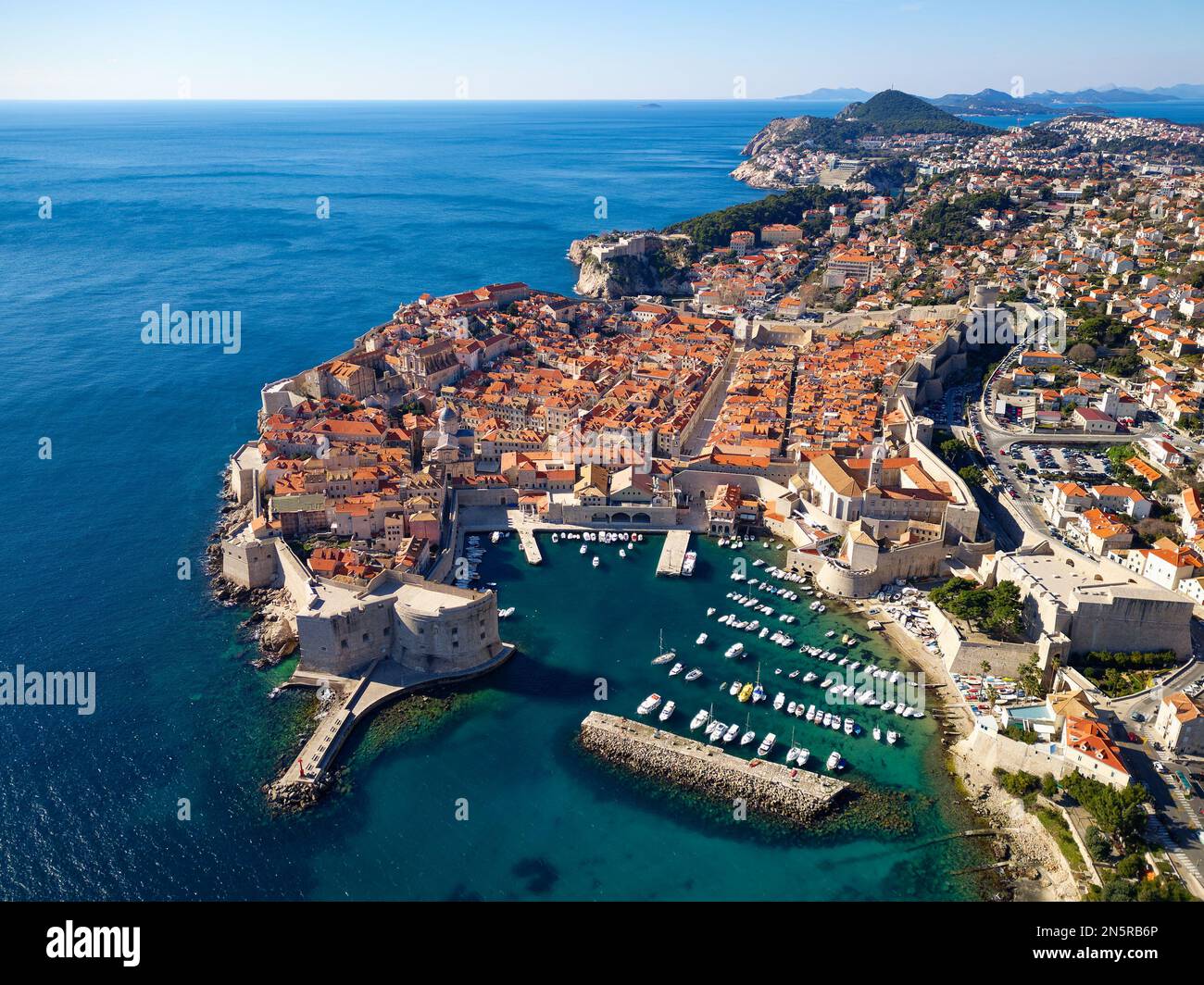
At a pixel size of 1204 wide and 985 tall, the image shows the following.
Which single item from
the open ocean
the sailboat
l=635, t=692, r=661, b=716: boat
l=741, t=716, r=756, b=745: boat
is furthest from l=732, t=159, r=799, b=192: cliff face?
the sailboat

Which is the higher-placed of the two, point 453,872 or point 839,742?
point 839,742

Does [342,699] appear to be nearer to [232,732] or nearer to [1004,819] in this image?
[232,732]

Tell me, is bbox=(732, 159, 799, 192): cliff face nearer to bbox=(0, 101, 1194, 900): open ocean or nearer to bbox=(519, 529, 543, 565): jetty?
bbox=(0, 101, 1194, 900): open ocean

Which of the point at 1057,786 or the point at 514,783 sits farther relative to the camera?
the point at 514,783

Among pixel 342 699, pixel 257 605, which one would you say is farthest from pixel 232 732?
pixel 257 605
